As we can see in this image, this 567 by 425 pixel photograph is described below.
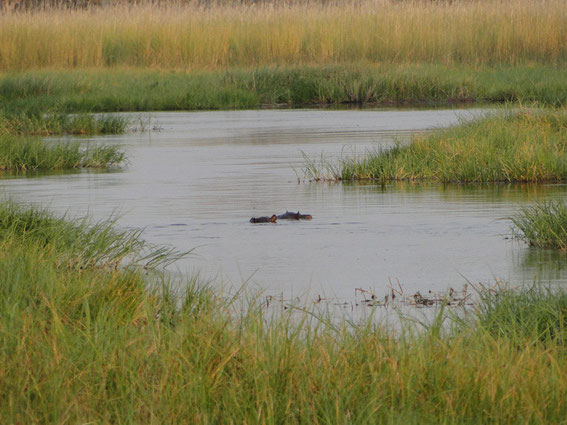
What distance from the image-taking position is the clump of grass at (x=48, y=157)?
51.0 feet

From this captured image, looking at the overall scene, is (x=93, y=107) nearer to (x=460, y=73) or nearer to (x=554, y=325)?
(x=460, y=73)

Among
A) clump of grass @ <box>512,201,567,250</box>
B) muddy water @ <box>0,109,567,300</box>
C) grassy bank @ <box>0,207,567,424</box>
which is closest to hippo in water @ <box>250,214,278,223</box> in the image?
muddy water @ <box>0,109,567,300</box>

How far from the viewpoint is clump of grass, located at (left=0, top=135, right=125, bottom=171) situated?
1555 centimetres

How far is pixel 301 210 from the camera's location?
11281 mm

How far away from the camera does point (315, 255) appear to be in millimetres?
8750

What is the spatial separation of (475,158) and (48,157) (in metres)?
5.51

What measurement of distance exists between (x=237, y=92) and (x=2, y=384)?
21.9 metres

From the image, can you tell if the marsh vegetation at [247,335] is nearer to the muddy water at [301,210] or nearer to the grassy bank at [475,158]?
the grassy bank at [475,158]

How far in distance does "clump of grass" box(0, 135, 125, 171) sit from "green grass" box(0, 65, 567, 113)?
29.2ft

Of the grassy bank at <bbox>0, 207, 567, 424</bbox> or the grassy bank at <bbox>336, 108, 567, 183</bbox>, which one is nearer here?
the grassy bank at <bbox>0, 207, 567, 424</bbox>

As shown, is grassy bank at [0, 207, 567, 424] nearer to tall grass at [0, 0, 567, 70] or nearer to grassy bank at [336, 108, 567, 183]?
grassy bank at [336, 108, 567, 183]

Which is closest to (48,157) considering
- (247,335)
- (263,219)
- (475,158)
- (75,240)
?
(475,158)

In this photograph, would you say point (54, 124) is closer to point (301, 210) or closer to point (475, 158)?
point (475, 158)

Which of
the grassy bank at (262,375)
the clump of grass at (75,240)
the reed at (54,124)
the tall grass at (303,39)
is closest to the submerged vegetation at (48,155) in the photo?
the reed at (54,124)
